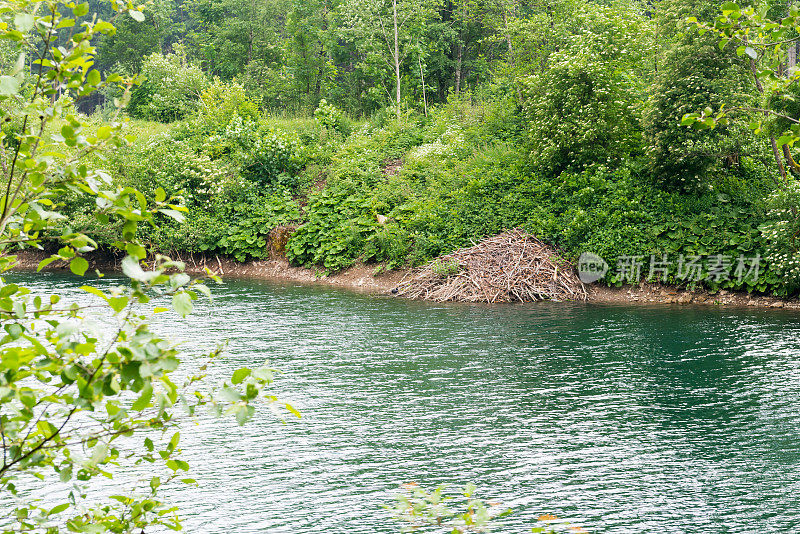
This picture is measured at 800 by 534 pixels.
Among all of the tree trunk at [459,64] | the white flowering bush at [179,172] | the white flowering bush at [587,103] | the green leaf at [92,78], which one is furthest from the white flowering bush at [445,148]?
the green leaf at [92,78]

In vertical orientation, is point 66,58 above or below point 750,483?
above

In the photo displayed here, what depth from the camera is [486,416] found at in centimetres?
1125

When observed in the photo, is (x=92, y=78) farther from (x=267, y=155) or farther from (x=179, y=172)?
(x=267, y=155)

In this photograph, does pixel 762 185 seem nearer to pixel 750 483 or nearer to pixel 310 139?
pixel 750 483

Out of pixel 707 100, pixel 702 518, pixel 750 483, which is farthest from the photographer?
pixel 707 100

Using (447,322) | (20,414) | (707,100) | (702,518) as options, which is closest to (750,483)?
(702,518)

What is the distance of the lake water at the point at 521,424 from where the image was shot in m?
8.05

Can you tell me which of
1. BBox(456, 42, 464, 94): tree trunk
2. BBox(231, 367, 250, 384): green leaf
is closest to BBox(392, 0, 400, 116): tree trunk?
BBox(456, 42, 464, 94): tree trunk

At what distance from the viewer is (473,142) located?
28.6 m

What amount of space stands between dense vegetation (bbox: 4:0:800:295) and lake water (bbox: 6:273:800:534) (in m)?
3.85

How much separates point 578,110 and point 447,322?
8.68 meters

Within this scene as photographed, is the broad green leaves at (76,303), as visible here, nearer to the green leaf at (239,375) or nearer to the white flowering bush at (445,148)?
the green leaf at (239,375)

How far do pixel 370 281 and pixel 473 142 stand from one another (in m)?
7.84

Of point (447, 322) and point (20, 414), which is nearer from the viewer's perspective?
point (20, 414)
